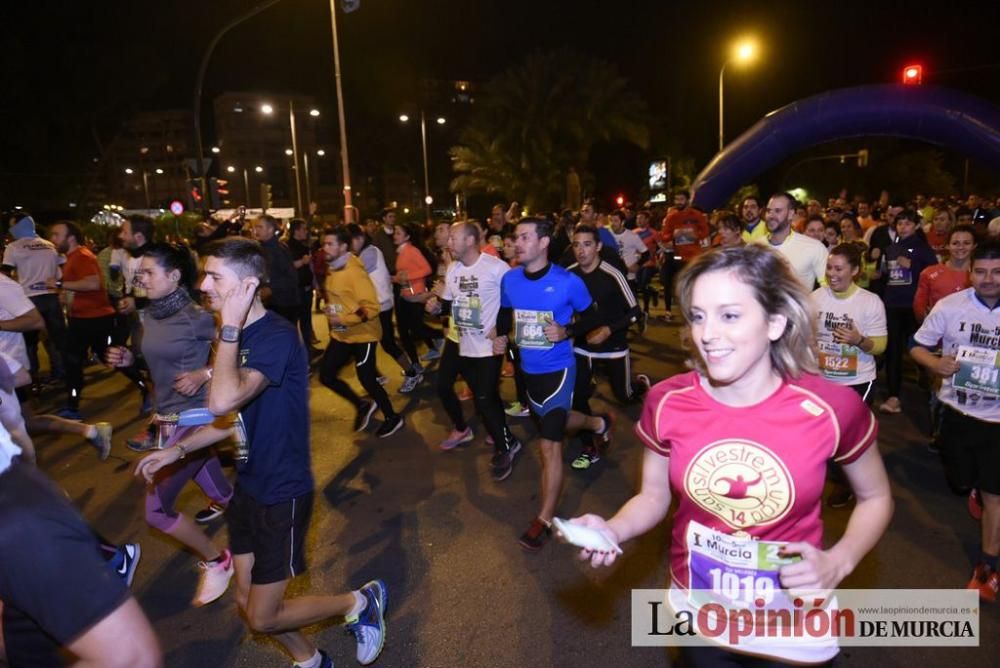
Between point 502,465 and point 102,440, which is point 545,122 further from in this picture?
point 102,440

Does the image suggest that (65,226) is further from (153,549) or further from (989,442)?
(989,442)

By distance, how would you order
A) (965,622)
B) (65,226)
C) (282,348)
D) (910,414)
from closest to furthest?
(282,348) → (965,622) → (910,414) → (65,226)

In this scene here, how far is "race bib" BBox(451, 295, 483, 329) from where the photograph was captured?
5.99 meters

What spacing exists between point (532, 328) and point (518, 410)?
299 cm

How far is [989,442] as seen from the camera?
380 cm

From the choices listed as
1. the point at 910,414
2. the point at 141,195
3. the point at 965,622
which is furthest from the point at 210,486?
the point at 141,195

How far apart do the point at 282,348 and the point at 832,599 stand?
2.34 m

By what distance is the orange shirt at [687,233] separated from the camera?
12.4 m

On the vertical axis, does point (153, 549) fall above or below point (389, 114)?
below

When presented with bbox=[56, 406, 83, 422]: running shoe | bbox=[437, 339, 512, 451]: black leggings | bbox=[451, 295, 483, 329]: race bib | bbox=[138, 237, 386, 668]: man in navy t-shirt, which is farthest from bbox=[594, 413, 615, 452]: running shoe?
bbox=[56, 406, 83, 422]: running shoe

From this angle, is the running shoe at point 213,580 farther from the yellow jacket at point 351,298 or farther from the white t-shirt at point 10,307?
the yellow jacket at point 351,298

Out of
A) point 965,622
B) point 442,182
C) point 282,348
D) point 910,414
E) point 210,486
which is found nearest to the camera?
point 282,348

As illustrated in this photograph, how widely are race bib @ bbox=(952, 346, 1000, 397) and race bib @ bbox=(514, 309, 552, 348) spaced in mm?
2471

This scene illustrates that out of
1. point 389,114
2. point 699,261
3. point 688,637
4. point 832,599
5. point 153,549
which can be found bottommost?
point 153,549
